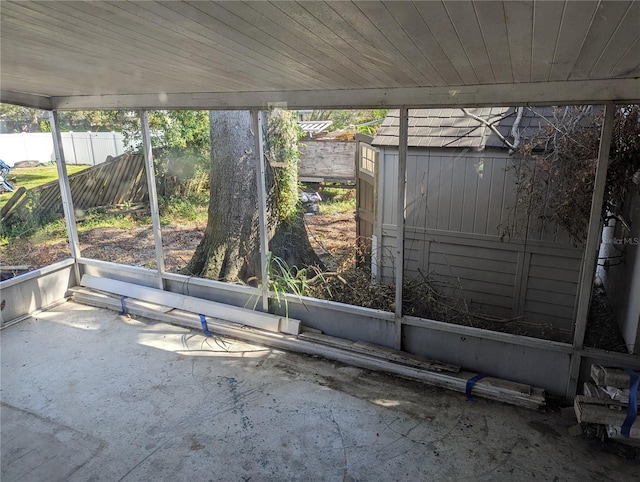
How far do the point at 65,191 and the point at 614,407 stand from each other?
560 cm

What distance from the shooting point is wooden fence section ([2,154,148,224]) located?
505cm

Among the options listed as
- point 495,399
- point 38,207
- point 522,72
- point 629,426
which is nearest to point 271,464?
point 495,399

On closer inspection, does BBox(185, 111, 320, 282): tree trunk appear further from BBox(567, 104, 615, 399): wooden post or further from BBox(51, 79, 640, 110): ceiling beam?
BBox(567, 104, 615, 399): wooden post

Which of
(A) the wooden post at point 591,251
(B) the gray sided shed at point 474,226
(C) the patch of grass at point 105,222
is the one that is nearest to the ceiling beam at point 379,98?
(A) the wooden post at point 591,251

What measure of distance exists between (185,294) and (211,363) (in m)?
1.22

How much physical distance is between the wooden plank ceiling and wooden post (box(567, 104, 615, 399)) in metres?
0.25

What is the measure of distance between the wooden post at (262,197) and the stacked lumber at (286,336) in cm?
28

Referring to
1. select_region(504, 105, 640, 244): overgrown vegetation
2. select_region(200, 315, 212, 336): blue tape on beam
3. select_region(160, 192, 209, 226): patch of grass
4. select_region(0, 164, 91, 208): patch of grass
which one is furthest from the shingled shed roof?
select_region(0, 164, 91, 208): patch of grass

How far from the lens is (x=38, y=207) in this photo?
16.9 ft

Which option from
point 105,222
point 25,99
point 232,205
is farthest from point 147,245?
point 25,99

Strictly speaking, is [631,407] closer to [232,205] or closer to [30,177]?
[232,205]

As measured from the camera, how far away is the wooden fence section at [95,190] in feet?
16.6

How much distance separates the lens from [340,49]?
195 cm

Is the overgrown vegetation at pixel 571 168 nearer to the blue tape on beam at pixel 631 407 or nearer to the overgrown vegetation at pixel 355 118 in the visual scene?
the blue tape on beam at pixel 631 407
